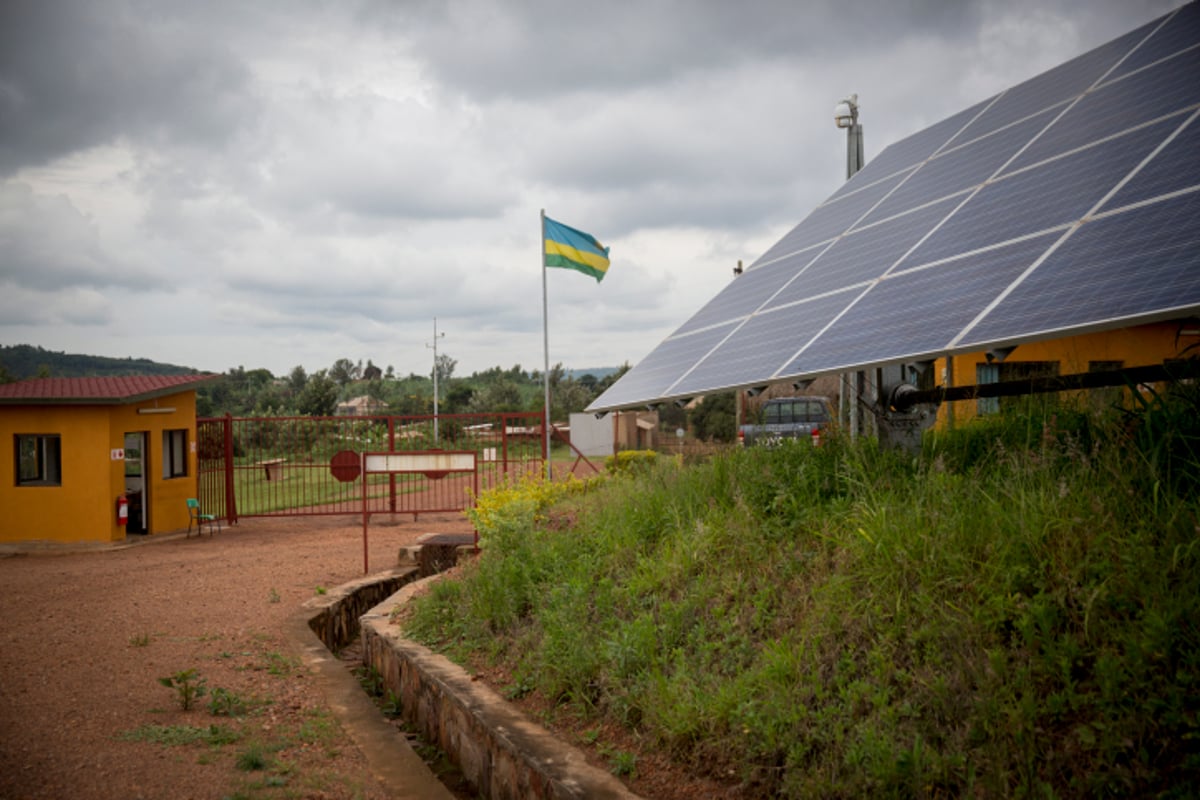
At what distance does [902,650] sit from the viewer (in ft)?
14.2

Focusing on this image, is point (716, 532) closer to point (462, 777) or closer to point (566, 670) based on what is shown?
point (566, 670)

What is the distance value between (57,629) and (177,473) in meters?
10.0

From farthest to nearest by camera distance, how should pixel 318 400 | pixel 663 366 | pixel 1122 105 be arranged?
pixel 318 400 → pixel 663 366 → pixel 1122 105

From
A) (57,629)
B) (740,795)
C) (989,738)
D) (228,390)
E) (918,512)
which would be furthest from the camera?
(228,390)

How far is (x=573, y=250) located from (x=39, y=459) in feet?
39.2

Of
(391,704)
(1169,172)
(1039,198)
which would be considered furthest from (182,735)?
(1169,172)

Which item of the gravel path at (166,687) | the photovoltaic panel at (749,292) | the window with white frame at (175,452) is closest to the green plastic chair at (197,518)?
the window with white frame at (175,452)

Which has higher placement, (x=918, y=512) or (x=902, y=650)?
(x=918, y=512)

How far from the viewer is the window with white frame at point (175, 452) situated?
18.8 metres

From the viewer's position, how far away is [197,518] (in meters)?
18.2

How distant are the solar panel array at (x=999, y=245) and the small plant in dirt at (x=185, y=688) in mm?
4364

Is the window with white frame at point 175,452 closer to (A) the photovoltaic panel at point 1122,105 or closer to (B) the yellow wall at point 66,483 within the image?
(B) the yellow wall at point 66,483

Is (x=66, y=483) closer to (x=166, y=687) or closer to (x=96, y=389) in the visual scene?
(x=96, y=389)

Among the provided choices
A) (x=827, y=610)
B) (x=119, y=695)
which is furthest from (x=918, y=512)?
(x=119, y=695)
